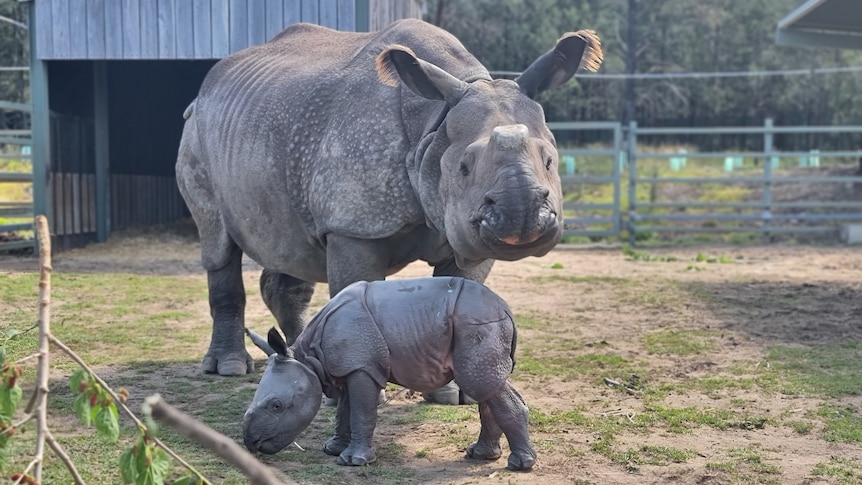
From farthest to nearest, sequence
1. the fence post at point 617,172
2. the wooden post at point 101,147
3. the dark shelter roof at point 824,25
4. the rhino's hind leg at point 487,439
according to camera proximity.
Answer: the fence post at point 617,172 < the wooden post at point 101,147 < the dark shelter roof at point 824,25 < the rhino's hind leg at point 487,439

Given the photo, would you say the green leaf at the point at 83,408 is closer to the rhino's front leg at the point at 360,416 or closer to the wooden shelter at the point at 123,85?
the rhino's front leg at the point at 360,416

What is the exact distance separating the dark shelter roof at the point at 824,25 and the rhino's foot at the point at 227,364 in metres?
7.52

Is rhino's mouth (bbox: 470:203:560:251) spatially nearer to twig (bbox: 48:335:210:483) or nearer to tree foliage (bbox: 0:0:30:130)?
twig (bbox: 48:335:210:483)

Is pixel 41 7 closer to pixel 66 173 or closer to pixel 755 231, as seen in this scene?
pixel 66 173

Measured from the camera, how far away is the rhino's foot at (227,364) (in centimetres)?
585

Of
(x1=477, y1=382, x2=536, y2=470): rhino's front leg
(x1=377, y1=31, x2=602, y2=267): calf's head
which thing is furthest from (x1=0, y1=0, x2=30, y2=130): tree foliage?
(x1=477, y1=382, x2=536, y2=470): rhino's front leg

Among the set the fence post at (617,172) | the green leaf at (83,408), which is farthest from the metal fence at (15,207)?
the green leaf at (83,408)

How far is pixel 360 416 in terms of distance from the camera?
3979 mm

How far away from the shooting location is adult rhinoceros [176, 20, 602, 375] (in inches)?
152

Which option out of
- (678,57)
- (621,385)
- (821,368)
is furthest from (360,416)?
(678,57)

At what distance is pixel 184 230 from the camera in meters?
16.1

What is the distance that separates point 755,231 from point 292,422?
13.7 meters

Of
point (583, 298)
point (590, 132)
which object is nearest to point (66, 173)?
point (583, 298)

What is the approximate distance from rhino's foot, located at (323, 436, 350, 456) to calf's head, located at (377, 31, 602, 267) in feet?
3.02
